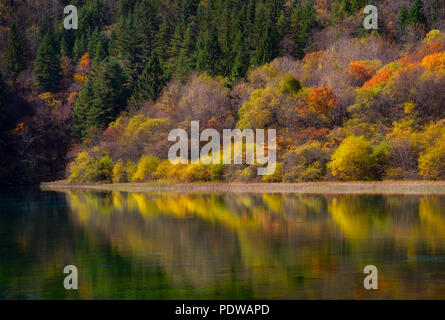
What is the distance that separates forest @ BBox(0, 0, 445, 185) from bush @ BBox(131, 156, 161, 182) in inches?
5.1

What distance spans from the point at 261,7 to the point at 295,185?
52.3 metres

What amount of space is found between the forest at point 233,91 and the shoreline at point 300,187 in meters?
1.49

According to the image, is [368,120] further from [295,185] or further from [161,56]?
[161,56]

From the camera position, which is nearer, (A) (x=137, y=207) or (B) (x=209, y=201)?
(A) (x=137, y=207)

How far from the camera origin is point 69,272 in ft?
83.3

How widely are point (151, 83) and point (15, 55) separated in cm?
2920

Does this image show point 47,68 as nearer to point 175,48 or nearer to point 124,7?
point 175,48

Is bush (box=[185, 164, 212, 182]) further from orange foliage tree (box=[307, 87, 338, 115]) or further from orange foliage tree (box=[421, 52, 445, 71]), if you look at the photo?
orange foliage tree (box=[421, 52, 445, 71])

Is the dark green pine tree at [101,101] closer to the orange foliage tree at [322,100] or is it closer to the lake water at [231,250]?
the orange foliage tree at [322,100]

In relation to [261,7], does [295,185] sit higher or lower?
lower

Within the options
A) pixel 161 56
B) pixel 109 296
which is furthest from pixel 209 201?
pixel 161 56

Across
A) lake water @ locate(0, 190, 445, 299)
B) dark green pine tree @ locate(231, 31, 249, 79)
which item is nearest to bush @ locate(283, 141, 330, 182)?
lake water @ locate(0, 190, 445, 299)

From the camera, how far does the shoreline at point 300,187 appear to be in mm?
59159

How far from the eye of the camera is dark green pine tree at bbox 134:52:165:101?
346 ft
